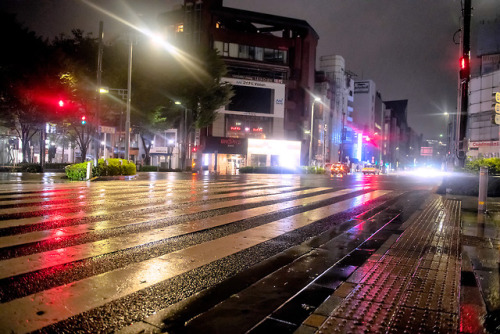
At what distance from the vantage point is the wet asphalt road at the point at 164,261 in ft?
9.64

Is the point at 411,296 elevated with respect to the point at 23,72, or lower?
lower

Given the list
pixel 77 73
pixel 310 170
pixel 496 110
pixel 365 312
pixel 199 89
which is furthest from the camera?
pixel 310 170

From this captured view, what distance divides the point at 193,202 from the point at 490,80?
57242 millimetres

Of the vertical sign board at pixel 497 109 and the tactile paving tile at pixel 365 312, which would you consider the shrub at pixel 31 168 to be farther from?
the tactile paving tile at pixel 365 312

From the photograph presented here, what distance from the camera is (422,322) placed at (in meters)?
2.90

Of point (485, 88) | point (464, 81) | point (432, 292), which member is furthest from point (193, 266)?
point (485, 88)

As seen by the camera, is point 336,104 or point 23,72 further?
point 336,104

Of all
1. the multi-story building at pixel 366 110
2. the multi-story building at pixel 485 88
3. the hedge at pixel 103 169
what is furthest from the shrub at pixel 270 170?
the multi-story building at pixel 366 110

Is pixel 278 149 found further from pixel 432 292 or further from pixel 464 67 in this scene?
pixel 432 292

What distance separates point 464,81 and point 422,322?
16221 millimetres

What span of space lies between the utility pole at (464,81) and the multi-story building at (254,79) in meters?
38.1

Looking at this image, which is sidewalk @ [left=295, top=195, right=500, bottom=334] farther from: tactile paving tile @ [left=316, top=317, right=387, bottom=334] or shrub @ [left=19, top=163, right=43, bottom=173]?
shrub @ [left=19, top=163, right=43, bottom=173]

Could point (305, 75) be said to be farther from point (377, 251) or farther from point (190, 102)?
point (377, 251)

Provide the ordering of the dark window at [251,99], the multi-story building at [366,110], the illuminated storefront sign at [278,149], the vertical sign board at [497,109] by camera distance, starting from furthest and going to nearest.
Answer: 1. the multi-story building at [366,110]
2. the dark window at [251,99]
3. the illuminated storefront sign at [278,149]
4. the vertical sign board at [497,109]
